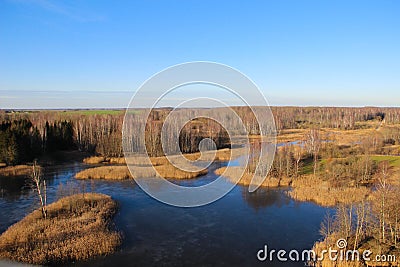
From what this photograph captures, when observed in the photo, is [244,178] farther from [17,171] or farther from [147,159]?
[17,171]

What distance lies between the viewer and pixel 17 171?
2489 cm

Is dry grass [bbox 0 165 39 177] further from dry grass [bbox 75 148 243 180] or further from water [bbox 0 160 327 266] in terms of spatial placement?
dry grass [bbox 75 148 243 180]

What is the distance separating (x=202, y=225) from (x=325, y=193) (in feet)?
27.6

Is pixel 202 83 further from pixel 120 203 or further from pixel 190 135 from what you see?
pixel 190 135

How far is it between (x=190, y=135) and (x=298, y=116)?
47.7 m

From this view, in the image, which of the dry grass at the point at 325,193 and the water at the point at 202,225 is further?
the dry grass at the point at 325,193

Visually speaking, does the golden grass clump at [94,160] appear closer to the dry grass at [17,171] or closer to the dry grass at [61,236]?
the dry grass at [17,171]

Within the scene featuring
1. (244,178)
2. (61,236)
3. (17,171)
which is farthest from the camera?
(17,171)

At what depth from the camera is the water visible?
10883 millimetres

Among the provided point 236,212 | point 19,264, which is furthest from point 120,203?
point 19,264

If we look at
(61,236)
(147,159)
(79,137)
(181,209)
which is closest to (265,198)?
(181,209)

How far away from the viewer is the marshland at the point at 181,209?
1080 cm

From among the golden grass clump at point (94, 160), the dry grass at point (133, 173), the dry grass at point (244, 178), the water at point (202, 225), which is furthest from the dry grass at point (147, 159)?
the water at point (202, 225)

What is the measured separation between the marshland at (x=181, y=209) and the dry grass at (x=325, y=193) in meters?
0.06
